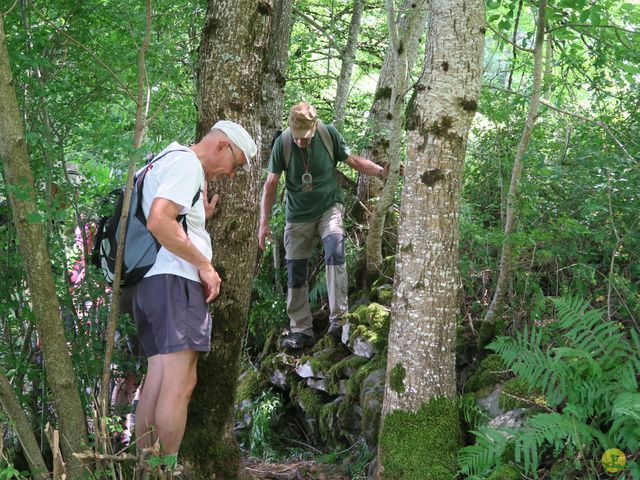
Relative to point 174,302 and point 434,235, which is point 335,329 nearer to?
point 434,235

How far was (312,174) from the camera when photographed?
A: 6.82 m

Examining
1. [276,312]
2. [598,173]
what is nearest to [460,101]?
[598,173]

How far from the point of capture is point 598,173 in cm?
527

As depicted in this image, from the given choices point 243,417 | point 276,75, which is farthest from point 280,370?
point 276,75

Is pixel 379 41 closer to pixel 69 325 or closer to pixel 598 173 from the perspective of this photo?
pixel 598 173

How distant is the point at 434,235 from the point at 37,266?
2.53m

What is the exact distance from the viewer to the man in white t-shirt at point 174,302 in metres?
3.82

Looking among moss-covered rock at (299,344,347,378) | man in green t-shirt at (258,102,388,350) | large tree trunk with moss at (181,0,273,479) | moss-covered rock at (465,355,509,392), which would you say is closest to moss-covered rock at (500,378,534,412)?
moss-covered rock at (465,355,509,392)

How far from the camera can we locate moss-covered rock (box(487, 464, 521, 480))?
4.16 m

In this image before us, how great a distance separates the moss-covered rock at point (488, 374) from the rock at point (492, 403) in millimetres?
111

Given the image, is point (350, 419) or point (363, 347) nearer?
point (350, 419)

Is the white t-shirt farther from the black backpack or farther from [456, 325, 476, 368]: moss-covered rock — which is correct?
[456, 325, 476, 368]: moss-covered rock

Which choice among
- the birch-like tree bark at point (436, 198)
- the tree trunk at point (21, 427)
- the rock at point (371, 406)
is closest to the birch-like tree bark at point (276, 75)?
the rock at point (371, 406)

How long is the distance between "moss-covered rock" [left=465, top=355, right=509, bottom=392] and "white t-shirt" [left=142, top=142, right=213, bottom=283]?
2488 millimetres
